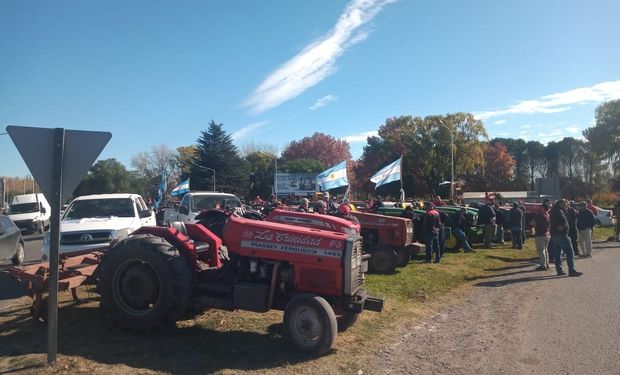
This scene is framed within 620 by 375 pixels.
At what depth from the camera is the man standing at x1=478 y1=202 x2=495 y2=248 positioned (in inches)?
713

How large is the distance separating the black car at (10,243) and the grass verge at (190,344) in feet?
16.8

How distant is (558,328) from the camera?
7043 mm

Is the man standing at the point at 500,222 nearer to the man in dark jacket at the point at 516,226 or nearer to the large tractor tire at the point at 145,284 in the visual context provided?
the man in dark jacket at the point at 516,226

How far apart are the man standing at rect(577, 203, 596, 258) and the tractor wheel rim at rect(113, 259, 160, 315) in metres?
14.3

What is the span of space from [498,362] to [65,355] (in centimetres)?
495

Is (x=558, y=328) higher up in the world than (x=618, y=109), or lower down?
lower down

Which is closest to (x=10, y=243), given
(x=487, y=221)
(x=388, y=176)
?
(x=487, y=221)

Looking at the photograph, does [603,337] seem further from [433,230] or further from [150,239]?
[433,230]

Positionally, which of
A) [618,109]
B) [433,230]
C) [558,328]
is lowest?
[558,328]

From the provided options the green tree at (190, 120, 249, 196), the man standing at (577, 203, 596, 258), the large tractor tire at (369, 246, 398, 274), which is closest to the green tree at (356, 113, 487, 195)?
the green tree at (190, 120, 249, 196)

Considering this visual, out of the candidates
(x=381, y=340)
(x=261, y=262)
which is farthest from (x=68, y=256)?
(x=381, y=340)

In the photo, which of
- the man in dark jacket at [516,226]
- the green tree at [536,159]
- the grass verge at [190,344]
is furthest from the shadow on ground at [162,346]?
the green tree at [536,159]

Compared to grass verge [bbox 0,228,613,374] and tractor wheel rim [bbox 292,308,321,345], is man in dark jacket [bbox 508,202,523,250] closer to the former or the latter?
grass verge [bbox 0,228,613,374]

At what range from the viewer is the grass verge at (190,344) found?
516 centimetres
